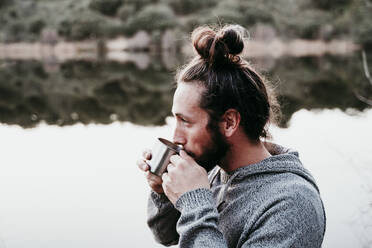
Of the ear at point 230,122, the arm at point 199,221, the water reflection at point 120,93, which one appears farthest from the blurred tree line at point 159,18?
the arm at point 199,221

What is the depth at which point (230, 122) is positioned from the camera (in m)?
1.94

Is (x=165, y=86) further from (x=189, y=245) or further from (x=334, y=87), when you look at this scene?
(x=189, y=245)

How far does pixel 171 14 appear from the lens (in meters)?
42.3

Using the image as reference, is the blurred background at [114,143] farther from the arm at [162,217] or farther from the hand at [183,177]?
the arm at [162,217]

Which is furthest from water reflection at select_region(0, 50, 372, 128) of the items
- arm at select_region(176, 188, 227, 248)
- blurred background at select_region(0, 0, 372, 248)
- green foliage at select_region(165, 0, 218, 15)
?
green foliage at select_region(165, 0, 218, 15)

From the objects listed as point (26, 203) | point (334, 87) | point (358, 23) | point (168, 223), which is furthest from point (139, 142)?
point (358, 23)

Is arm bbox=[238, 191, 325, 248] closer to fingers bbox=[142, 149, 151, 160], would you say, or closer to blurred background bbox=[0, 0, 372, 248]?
fingers bbox=[142, 149, 151, 160]

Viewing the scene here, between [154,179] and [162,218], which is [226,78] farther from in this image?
[162,218]

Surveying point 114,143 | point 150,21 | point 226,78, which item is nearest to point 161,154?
point 226,78

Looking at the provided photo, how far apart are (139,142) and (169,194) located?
7277 millimetres

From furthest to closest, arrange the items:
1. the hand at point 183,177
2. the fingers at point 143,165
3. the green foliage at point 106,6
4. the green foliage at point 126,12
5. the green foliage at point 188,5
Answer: the green foliage at point 188,5 → the green foliage at point 106,6 → the green foliage at point 126,12 → the fingers at point 143,165 → the hand at point 183,177

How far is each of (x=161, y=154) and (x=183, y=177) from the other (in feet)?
0.50

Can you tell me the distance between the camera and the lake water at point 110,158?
17.4 feet

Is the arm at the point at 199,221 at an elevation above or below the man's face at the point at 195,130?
below
